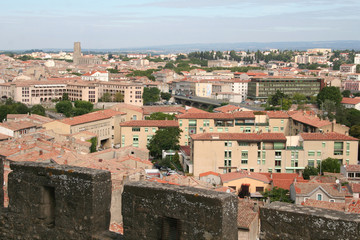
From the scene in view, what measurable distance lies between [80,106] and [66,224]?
74845mm

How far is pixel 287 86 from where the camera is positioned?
338 feet

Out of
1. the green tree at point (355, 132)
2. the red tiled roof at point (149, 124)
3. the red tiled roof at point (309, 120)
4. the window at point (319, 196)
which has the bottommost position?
the green tree at point (355, 132)

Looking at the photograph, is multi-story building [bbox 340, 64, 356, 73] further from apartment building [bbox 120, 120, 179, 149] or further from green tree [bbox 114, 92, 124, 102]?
apartment building [bbox 120, 120, 179, 149]

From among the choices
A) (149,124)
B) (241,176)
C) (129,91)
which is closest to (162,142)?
(149,124)

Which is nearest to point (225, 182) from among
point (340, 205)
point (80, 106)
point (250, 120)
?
point (340, 205)

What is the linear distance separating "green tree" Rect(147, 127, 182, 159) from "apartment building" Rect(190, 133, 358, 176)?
580cm

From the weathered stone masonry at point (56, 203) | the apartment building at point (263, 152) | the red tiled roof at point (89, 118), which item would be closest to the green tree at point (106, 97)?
the red tiled roof at point (89, 118)

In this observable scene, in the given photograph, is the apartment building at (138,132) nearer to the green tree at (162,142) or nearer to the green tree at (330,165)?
the green tree at (162,142)

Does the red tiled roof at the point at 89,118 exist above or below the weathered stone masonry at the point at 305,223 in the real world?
below

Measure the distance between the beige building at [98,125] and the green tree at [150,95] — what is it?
37.4 metres

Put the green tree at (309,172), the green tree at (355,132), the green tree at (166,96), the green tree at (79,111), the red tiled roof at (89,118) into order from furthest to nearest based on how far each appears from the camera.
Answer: the green tree at (166,96), the green tree at (79,111), the green tree at (355,132), the red tiled roof at (89,118), the green tree at (309,172)

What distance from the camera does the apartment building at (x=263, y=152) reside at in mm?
36188

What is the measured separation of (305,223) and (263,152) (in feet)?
108

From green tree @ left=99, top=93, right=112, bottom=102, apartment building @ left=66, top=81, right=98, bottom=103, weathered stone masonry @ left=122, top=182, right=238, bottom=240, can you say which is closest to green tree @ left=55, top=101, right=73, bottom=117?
apartment building @ left=66, top=81, right=98, bottom=103
